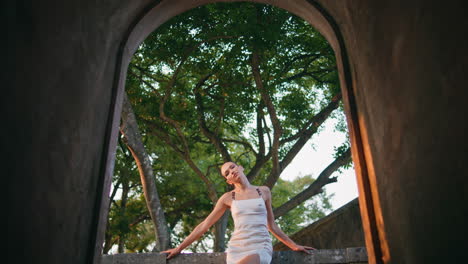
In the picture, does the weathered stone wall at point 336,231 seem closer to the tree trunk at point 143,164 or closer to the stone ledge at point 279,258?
the tree trunk at point 143,164

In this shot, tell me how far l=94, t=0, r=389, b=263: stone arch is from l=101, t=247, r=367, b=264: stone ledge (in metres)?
1.77

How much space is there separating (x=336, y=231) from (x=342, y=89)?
6.17m

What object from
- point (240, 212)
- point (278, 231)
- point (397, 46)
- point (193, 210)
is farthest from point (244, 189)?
point (193, 210)

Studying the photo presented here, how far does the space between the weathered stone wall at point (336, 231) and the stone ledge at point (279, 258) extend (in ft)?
12.9

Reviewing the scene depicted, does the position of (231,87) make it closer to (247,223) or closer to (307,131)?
(307,131)

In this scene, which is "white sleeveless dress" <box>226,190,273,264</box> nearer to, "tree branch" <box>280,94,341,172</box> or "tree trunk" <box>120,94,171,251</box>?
"tree trunk" <box>120,94,171,251</box>

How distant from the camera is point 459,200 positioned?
145cm

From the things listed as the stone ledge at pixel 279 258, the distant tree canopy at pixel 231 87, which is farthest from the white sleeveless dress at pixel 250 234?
the distant tree canopy at pixel 231 87

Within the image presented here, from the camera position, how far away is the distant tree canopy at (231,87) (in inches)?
312

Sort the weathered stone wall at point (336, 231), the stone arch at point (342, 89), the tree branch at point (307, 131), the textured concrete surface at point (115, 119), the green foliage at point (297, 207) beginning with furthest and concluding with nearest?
the green foliage at point (297, 207), the tree branch at point (307, 131), the weathered stone wall at point (336, 231), the stone arch at point (342, 89), the textured concrete surface at point (115, 119)

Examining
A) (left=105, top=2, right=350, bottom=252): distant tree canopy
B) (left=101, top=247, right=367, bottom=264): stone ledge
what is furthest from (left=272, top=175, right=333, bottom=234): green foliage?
(left=101, top=247, right=367, bottom=264): stone ledge

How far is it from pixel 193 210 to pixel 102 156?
36.9ft

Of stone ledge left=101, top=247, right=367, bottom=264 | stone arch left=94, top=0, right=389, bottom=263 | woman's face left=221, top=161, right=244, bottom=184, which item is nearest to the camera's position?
stone arch left=94, top=0, right=389, bottom=263

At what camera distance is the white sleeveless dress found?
339 cm
